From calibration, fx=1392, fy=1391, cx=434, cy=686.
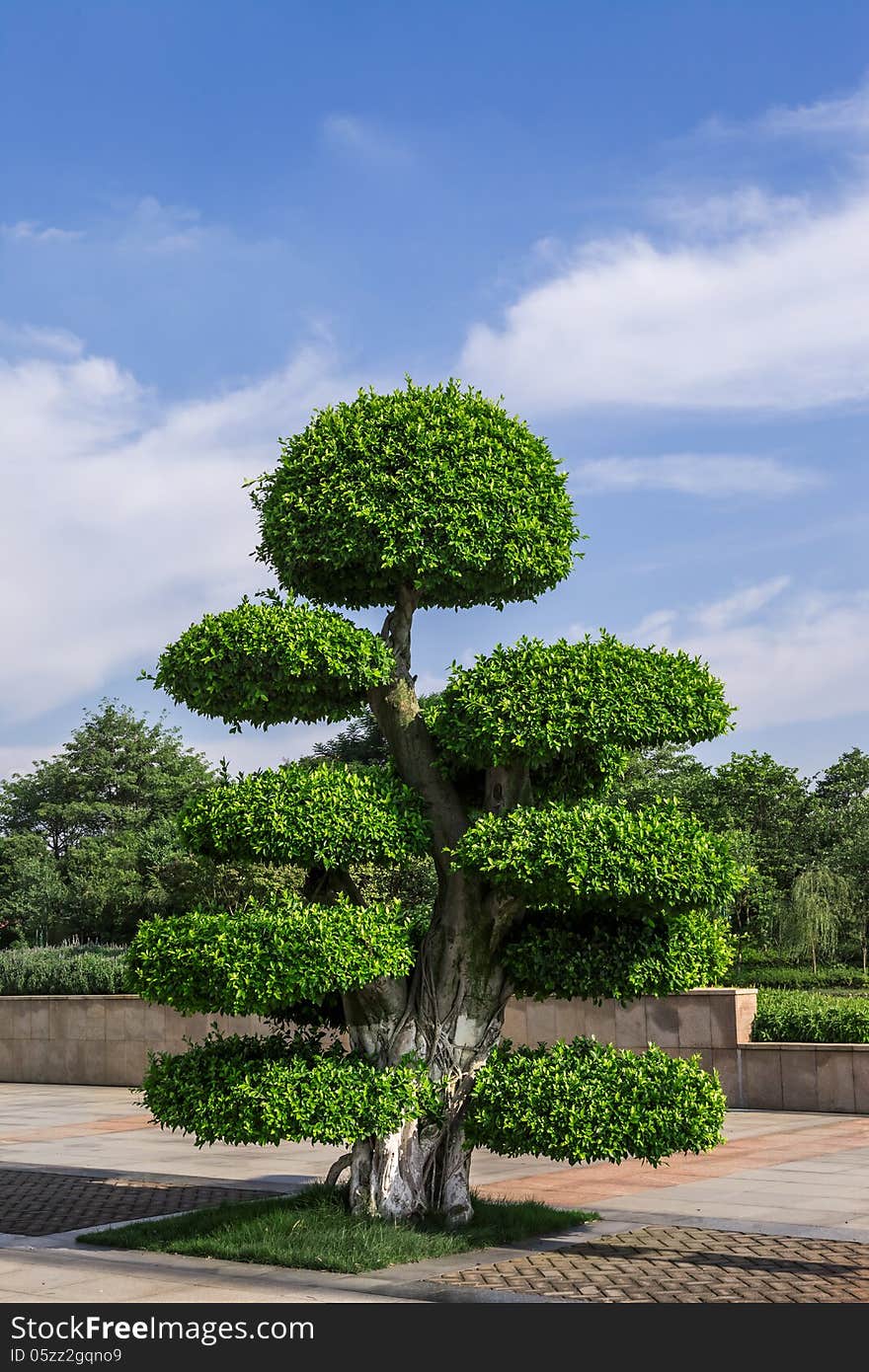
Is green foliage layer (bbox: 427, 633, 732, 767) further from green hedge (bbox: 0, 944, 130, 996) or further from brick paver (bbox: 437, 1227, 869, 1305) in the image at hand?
green hedge (bbox: 0, 944, 130, 996)

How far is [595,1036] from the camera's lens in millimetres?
13398

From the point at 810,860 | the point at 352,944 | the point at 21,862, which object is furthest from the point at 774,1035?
the point at 21,862

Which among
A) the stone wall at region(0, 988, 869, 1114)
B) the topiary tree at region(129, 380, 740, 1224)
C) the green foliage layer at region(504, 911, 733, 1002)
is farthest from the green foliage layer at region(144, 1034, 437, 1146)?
the stone wall at region(0, 988, 869, 1114)

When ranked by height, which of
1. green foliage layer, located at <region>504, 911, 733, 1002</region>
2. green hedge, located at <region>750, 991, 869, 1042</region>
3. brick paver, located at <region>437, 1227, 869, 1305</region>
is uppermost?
green foliage layer, located at <region>504, 911, 733, 1002</region>

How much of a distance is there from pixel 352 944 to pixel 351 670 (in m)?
1.67

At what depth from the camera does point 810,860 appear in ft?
107

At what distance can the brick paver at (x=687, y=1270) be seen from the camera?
6941mm

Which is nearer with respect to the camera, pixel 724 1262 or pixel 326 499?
pixel 724 1262

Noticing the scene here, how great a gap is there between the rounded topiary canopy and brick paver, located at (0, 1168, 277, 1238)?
4.75 meters

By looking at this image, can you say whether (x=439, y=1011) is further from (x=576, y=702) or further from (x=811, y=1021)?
(x=811, y=1021)

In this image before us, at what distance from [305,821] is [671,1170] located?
215 inches

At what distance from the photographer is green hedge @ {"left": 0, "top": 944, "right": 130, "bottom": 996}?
21.4 meters

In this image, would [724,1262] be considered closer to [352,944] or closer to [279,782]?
[352,944]

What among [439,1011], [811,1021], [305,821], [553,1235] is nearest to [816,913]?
[811,1021]
